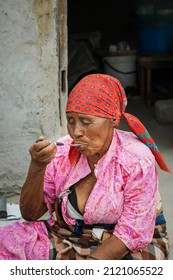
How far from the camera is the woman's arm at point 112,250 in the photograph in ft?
8.41

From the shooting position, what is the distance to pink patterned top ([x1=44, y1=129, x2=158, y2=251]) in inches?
101

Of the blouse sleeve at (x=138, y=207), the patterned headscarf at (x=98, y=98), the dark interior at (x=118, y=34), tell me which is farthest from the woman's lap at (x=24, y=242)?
the dark interior at (x=118, y=34)

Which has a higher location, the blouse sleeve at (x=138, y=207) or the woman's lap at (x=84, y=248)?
the blouse sleeve at (x=138, y=207)

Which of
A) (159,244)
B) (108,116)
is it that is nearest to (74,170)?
(108,116)

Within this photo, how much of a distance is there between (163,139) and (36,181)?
3.73m

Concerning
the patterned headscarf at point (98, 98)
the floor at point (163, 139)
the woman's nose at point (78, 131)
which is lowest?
the floor at point (163, 139)

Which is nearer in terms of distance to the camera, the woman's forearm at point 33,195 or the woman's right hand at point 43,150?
the woman's right hand at point 43,150

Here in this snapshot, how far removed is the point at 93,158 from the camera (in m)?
2.79

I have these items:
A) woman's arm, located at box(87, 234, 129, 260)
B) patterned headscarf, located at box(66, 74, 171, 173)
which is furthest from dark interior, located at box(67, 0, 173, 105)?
woman's arm, located at box(87, 234, 129, 260)

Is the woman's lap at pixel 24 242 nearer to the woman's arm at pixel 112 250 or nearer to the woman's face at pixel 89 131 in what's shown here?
the woman's arm at pixel 112 250

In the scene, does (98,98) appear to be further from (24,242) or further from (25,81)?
(25,81)
